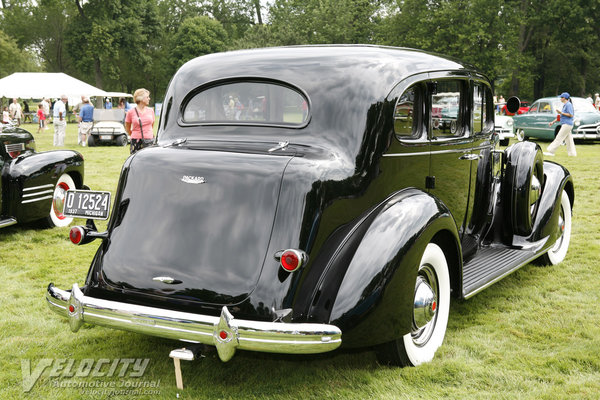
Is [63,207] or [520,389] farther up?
[63,207]

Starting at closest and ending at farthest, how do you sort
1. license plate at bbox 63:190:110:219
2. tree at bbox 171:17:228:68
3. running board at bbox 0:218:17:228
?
license plate at bbox 63:190:110:219
running board at bbox 0:218:17:228
tree at bbox 171:17:228:68

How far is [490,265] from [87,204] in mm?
3035

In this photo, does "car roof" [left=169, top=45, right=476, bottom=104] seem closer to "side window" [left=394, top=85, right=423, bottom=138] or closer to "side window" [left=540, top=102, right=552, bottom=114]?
"side window" [left=394, top=85, right=423, bottom=138]

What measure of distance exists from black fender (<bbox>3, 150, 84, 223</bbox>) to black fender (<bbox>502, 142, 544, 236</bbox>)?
17.4 ft

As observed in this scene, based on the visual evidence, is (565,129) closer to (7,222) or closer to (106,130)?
(7,222)

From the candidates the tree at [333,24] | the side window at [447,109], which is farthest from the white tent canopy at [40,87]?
the tree at [333,24]

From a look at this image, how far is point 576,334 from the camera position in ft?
13.4

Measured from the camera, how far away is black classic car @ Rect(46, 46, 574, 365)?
9.89 feet

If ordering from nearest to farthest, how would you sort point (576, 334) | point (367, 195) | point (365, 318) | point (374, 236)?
point (365, 318)
point (374, 236)
point (367, 195)
point (576, 334)

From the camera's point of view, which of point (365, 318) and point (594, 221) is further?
point (594, 221)

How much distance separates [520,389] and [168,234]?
2185 millimetres

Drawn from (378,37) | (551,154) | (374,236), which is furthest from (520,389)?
(378,37)

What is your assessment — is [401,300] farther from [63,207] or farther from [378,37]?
[378,37]

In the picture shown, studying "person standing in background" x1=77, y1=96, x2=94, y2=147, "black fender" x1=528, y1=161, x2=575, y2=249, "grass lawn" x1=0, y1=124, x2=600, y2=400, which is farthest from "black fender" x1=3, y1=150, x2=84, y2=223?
"person standing in background" x1=77, y1=96, x2=94, y2=147
